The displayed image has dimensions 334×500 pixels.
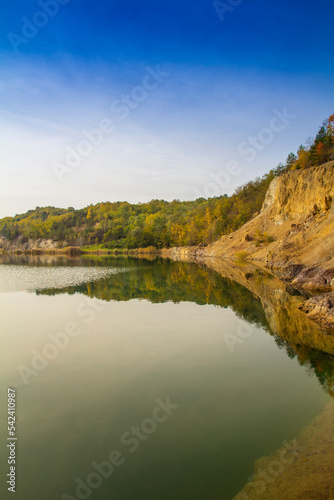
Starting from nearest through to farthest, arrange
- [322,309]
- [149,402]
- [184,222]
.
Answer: [149,402], [322,309], [184,222]

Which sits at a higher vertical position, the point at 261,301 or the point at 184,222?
the point at 184,222

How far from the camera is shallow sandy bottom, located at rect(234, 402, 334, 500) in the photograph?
4.61 meters

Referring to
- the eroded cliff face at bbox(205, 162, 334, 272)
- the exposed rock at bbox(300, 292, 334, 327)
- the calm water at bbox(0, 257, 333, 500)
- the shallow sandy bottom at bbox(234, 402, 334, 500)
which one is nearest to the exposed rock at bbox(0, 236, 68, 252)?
the eroded cliff face at bbox(205, 162, 334, 272)

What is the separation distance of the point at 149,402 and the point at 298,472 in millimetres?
3649

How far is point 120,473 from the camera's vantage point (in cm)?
521

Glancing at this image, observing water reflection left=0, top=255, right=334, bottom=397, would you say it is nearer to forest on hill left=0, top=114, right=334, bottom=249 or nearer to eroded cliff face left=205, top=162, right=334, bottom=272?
eroded cliff face left=205, top=162, right=334, bottom=272

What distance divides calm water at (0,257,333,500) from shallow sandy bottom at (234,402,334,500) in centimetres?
21

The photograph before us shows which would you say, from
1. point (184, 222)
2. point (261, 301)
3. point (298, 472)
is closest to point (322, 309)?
point (261, 301)

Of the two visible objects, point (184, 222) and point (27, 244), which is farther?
point (27, 244)

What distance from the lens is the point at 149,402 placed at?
755cm

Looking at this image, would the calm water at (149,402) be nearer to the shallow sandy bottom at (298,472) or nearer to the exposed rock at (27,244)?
the shallow sandy bottom at (298,472)

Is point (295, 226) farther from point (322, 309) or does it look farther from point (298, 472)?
point (298, 472)

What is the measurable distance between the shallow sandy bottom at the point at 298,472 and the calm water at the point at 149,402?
21cm

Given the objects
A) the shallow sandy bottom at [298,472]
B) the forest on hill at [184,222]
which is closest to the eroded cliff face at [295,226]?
the forest on hill at [184,222]
